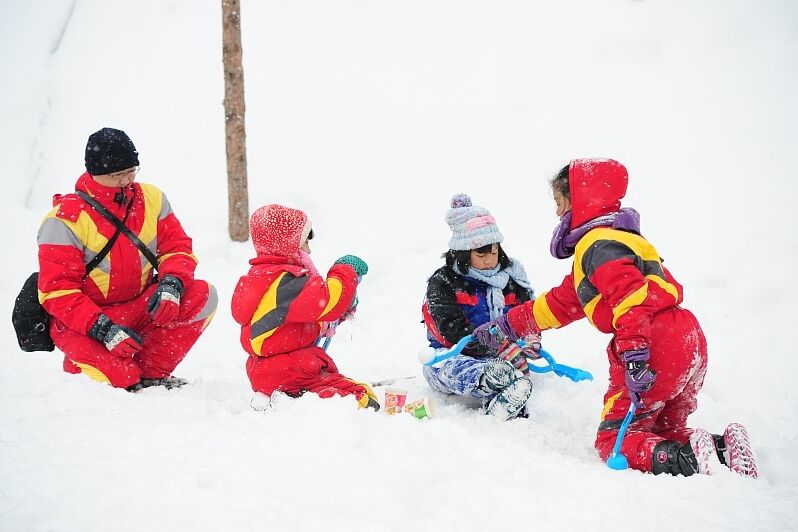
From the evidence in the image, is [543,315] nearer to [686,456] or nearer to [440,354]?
[440,354]

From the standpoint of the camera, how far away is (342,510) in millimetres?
2184

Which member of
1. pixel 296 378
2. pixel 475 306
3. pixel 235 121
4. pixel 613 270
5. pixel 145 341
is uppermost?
pixel 235 121

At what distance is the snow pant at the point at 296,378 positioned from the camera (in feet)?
11.7

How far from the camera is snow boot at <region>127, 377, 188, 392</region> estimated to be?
384cm

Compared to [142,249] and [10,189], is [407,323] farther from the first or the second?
[10,189]

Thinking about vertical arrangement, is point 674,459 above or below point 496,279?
below

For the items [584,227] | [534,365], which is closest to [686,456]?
[584,227]

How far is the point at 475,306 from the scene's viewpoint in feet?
13.1

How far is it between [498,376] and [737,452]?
4.23ft

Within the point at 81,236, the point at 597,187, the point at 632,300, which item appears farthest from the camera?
the point at 81,236

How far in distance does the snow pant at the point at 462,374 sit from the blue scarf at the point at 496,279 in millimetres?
358

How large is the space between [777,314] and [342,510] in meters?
3.76

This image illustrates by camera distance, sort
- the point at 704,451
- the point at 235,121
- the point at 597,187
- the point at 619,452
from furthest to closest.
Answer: the point at 235,121, the point at 597,187, the point at 619,452, the point at 704,451

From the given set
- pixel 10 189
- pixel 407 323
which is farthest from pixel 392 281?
pixel 10 189
